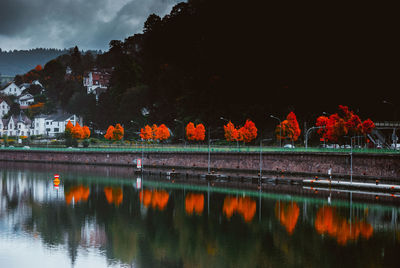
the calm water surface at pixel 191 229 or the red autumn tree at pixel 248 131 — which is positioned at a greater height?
the red autumn tree at pixel 248 131

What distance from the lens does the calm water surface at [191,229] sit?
32.9 meters

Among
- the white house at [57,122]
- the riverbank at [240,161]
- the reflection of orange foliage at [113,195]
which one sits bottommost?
the reflection of orange foliage at [113,195]

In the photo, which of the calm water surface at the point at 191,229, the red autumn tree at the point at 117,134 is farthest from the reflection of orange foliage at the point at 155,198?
the red autumn tree at the point at 117,134

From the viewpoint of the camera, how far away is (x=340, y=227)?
41.7m

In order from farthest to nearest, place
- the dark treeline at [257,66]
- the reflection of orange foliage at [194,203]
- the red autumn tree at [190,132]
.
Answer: the red autumn tree at [190,132] < the dark treeline at [257,66] < the reflection of orange foliage at [194,203]

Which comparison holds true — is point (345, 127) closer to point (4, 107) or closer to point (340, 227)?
point (340, 227)

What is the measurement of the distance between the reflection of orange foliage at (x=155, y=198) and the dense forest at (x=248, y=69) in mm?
41695

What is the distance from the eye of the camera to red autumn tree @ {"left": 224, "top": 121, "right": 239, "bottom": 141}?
306 feet

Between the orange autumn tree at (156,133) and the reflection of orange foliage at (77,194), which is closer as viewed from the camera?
the reflection of orange foliage at (77,194)

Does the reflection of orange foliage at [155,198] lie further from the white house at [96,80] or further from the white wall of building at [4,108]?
the white wall of building at [4,108]

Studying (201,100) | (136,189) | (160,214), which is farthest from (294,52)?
(160,214)

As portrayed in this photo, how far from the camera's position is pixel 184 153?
8450 cm

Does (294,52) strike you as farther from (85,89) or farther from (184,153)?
(85,89)

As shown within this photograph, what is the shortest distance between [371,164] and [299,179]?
8.83 metres
